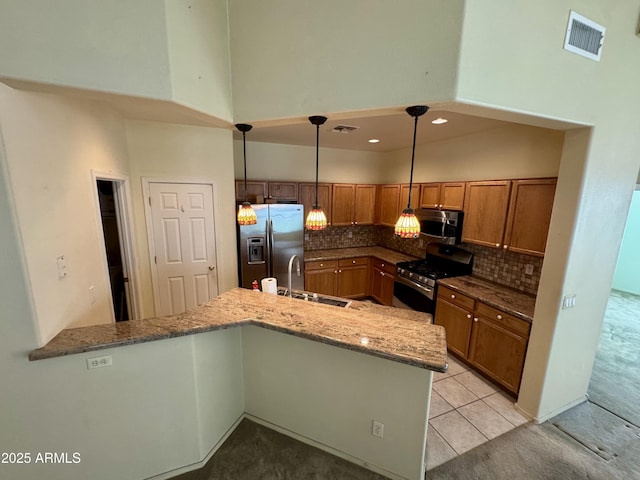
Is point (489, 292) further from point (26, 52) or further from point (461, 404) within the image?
point (26, 52)

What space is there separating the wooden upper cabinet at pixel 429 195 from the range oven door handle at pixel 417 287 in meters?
1.18

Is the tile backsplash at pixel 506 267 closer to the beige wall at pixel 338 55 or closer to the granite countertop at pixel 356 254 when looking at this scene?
the granite countertop at pixel 356 254

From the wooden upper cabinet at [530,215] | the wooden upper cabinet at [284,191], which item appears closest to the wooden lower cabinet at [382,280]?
the wooden upper cabinet at [530,215]

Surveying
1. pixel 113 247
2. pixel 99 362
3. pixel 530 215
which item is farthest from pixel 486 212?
pixel 113 247

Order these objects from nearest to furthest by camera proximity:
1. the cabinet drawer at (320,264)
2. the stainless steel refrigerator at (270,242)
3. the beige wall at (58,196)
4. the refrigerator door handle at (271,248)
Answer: the beige wall at (58,196)
the stainless steel refrigerator at (270,242)
the refrigerator door handle at (271,248)
the cabinet drawer at (320,264)

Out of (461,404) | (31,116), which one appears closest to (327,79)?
(31,116)

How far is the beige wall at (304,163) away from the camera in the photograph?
420cm

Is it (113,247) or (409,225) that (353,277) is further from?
(113,247)

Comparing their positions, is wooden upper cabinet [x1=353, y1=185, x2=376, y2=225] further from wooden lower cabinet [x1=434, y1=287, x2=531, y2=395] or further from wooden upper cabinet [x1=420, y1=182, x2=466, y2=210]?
wooden lower cabinet [x1=434, y1=287, x2=531, y2=395]

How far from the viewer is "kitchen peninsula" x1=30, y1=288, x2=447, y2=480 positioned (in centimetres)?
153

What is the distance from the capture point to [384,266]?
4.34 m

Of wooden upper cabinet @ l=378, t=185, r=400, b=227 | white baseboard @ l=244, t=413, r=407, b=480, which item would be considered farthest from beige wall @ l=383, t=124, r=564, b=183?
white baseboard @ l=244, t=413, r=407, b=480

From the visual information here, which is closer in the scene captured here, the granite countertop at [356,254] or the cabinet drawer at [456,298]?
the cabinet drawer at [456,298]

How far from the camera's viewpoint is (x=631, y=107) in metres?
2.01
